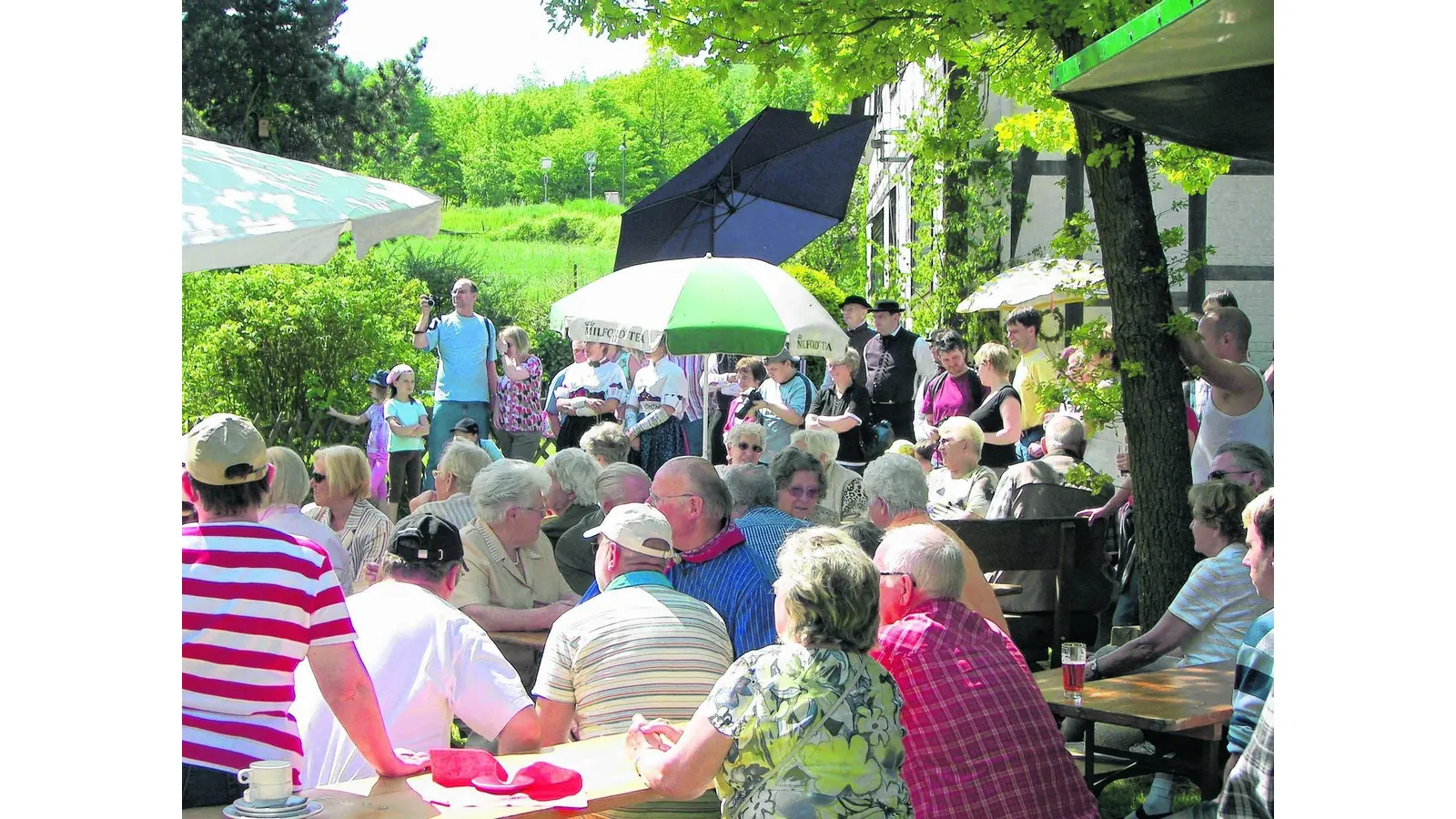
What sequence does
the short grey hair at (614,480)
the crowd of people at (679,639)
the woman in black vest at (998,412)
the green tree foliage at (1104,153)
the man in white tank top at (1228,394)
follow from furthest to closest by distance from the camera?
the woman in black vest at (998,412)
the man in white tank top at (1228,394)
the green tree foliage at (1104,153)
the short grey hair at (614,480)
the crowd of people at (679,639)

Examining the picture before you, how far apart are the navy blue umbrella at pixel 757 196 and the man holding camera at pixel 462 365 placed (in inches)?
87.9

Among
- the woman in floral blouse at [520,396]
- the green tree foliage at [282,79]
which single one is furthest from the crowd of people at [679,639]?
the green tree foliage at [282,79]

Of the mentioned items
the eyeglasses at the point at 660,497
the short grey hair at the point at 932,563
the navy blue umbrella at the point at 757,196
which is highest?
the navy blue umbrella at the point at 757,196

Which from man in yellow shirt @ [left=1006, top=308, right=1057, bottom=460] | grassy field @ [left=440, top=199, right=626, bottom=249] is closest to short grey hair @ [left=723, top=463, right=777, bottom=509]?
man in yellow shirt @ [left=1006, top=308, right=1057, bottom=460]

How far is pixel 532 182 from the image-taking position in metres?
77.7

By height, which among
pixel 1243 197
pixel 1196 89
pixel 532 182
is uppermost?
pixel 532 182

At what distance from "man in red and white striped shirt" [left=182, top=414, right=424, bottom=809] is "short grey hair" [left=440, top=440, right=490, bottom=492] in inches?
123

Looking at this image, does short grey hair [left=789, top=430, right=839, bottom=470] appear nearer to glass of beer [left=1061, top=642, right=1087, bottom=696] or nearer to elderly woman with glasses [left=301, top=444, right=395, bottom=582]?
elderly woman with glasses [left=301, top=444, right=395, bottom=582]

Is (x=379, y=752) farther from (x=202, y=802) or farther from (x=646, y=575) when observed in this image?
(x=646, y=575)

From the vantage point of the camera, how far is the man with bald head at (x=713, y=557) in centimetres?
425

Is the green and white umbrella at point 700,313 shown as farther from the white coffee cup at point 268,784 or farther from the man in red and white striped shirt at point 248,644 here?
the white coffee cup at point 268,784

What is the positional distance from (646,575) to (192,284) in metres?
10.7


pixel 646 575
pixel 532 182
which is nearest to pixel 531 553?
pixel 646 575

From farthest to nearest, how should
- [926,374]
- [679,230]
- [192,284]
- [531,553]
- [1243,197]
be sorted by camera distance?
[1243,197]
[192,284]
[926,374]
[679,230]
[531,553]
